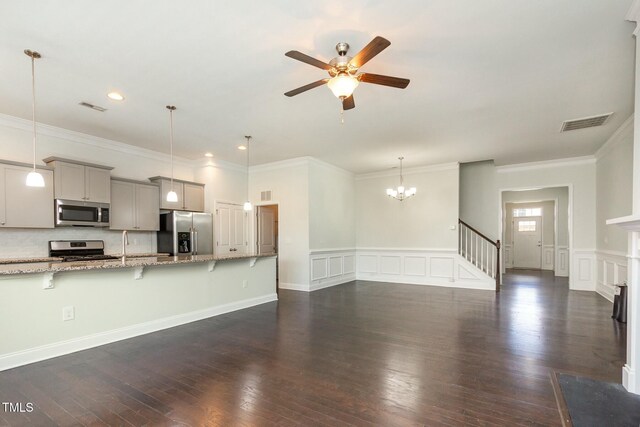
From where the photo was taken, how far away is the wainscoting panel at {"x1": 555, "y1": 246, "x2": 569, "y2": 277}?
32.2 ft

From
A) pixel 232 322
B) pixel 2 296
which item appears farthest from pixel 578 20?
pixel 2 296

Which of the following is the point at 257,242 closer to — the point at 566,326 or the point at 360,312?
the point at 360,312

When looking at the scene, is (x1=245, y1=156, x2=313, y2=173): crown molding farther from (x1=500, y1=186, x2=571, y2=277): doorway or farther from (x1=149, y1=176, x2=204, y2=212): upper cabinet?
(x1=500, y1=186, x2=571, y2=277): doorway

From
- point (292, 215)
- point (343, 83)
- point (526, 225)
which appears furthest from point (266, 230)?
point (526, 225)

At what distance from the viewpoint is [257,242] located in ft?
26.4

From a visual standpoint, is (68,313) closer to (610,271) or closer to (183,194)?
(183,194)

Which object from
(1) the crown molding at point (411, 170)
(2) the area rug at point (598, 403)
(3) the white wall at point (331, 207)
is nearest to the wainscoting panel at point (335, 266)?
(3) the white wall at point (331, 207)

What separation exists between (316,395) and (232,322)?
244 centimetres

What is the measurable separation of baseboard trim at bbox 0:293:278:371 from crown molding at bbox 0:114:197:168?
3499 mm

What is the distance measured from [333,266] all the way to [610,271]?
18.4ft

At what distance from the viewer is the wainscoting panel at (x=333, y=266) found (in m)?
7.32

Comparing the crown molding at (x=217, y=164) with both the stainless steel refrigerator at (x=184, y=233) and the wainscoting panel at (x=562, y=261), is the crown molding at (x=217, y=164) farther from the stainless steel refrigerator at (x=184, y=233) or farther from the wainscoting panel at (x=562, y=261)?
the wainscoting panel at (x=562, y=261)

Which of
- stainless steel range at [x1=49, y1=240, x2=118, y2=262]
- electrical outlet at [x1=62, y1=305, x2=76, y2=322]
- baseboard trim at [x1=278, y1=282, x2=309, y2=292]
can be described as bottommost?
baseboard trim at [x1=278, y1=282, x2=309, y2=292]

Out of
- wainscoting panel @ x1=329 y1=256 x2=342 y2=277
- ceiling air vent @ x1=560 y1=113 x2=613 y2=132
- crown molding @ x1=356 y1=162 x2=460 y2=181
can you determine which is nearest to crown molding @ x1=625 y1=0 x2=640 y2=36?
ceiling air vent @ x1=560 y1=113 x2=613 y2=132
